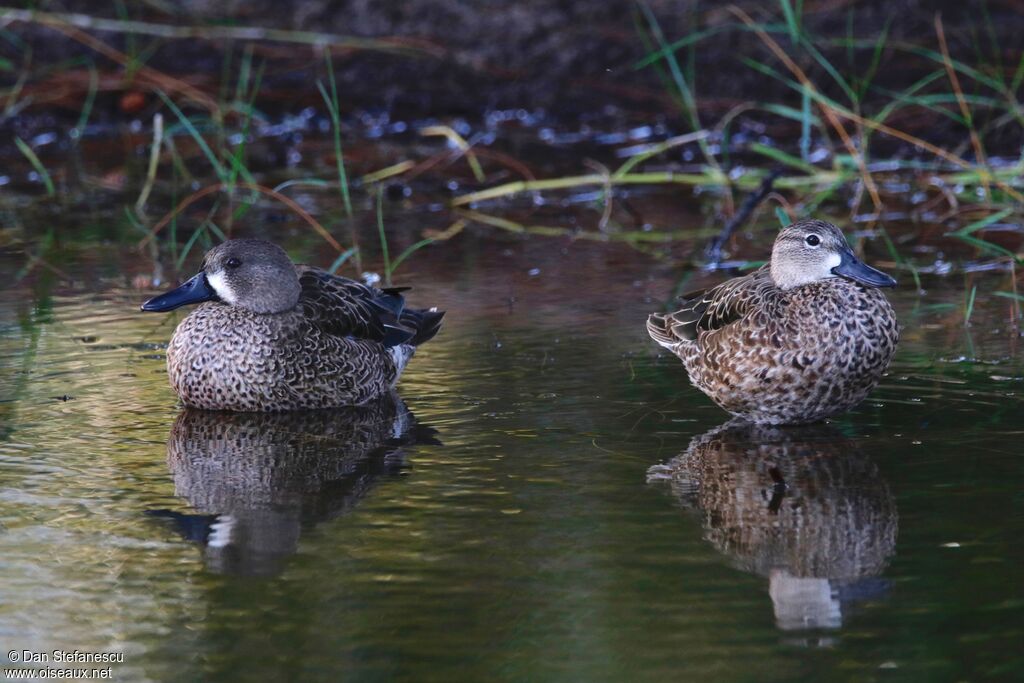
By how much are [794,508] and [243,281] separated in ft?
8.64

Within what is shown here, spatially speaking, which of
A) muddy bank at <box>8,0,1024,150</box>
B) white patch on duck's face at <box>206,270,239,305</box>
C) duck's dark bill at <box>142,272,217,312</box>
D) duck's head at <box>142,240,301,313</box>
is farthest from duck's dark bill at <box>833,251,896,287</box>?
muddy bank at <box>8,0,1024,150</box>

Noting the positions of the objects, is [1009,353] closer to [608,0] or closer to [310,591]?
[310,591]

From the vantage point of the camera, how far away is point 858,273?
6438mm

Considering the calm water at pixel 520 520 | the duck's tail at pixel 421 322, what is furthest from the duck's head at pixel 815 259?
the duck's tail at pixel 421 322

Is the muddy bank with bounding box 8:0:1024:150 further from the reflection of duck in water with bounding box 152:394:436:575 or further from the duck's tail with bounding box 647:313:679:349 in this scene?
the reflection of duck in water with bounding box 152:394:436:575

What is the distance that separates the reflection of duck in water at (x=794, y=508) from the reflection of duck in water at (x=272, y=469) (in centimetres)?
107

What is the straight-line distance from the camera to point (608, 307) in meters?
8.28

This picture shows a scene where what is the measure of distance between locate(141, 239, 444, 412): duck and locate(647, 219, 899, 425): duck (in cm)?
136

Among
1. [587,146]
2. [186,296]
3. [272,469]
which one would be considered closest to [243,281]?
[186,296]

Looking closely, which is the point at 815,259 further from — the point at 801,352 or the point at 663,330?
the point at 663,330

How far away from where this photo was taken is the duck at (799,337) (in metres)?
6.09

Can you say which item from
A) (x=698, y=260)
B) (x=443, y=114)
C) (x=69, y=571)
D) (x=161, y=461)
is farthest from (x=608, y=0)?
(x=69, y=571)

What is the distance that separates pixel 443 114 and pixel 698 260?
15.0ft

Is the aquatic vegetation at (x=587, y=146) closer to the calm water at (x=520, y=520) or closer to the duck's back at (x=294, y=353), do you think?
the duck's back at (x=294, y=353)
